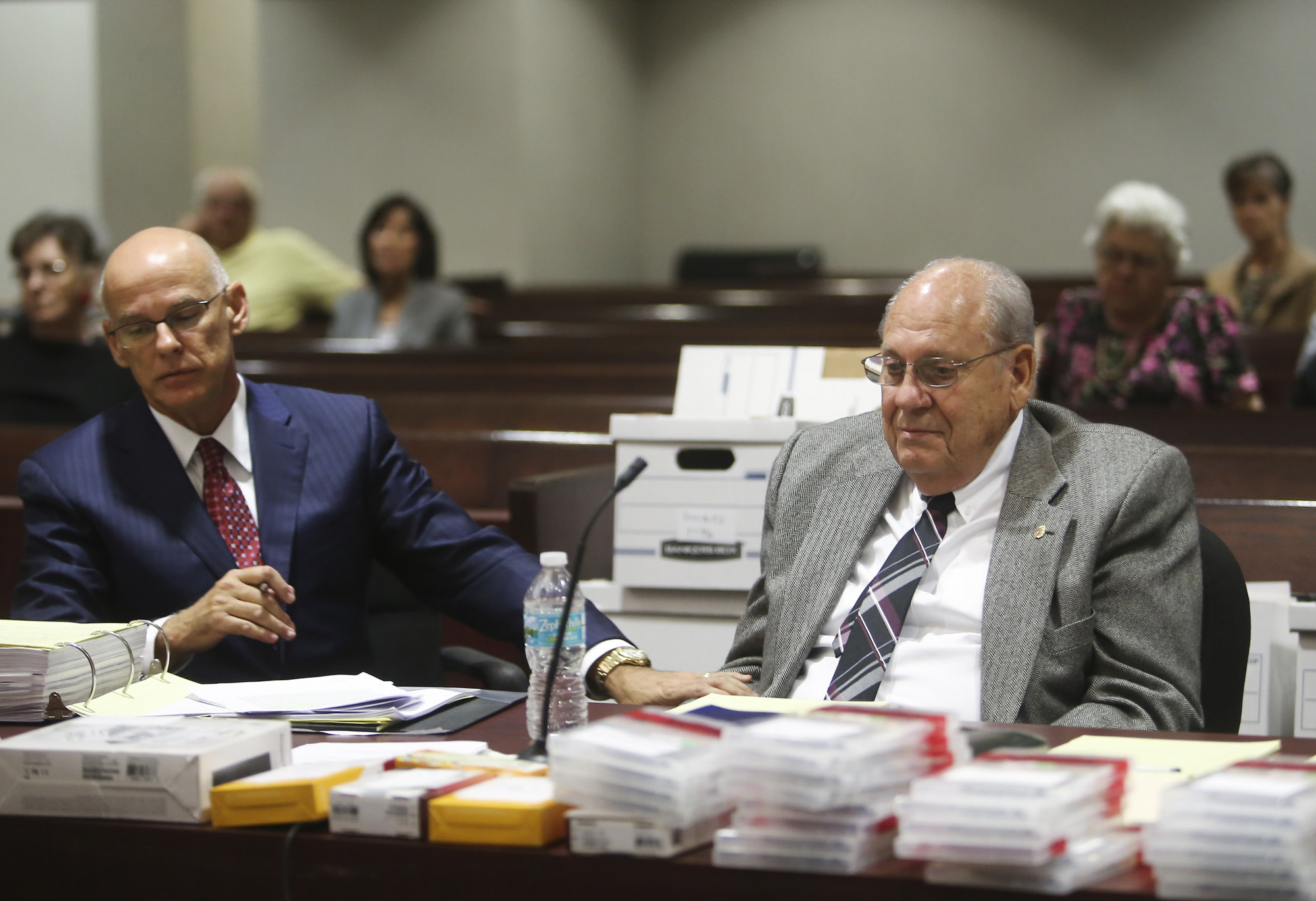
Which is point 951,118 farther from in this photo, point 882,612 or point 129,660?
point 129,660

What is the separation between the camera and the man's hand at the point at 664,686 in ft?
6.07

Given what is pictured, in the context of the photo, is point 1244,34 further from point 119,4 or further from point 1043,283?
point 119,4

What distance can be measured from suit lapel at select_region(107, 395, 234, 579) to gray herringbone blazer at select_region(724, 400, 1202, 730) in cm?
90

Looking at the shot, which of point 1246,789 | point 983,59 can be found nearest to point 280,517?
point 1246,789

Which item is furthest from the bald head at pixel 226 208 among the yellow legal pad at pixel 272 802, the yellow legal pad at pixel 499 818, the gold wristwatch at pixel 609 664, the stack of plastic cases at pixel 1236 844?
the stack of plastic cases at pixel 1236 844

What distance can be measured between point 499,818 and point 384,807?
11 cm

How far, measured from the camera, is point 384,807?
125cm

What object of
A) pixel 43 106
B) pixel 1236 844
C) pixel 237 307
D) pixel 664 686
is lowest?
pixel 664 686

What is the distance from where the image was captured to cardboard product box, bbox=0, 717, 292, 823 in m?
1.32

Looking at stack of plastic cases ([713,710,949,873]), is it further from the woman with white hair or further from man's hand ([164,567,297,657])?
the woman with white hair

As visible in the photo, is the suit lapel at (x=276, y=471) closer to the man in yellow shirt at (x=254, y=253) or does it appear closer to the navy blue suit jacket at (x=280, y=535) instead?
the navy blue suit jacket at (x=280, y=535)

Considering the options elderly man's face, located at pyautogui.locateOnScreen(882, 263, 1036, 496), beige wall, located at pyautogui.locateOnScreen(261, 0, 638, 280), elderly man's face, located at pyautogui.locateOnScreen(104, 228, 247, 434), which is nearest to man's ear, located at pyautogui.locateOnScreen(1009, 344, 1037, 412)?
elderly man's face, located at pyautogui.locateOnScreen(882, 263, 1036, 496)

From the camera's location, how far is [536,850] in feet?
3.92

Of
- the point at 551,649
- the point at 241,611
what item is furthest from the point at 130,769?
the point at 241,611
